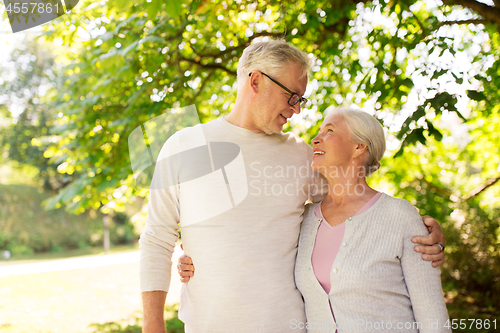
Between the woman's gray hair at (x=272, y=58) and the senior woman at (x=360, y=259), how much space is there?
459mm

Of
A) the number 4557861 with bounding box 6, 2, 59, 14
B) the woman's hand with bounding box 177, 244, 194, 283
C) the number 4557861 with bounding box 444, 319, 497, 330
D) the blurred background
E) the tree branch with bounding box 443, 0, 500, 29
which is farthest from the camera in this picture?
the number 4557861 with bounding box 444, 319, 497, 330

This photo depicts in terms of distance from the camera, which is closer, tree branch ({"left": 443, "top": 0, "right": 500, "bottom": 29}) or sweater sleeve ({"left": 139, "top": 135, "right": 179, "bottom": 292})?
sweater sleeve ({"left": 139, "top": 135, "right": 179, "bottom": 292})

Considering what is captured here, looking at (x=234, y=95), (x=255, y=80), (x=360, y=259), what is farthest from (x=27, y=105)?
(x=360, y=259)

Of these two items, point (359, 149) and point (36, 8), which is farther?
point (36, 8)

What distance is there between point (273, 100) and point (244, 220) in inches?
27.1

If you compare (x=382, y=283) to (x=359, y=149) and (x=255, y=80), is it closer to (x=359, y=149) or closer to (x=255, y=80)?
(x=359, y=149)

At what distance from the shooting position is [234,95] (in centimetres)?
565

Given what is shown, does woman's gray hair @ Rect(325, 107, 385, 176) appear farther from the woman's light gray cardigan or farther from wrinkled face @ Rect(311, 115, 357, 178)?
the woman's light gray cardigan

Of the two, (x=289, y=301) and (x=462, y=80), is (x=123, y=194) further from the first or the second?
(x=462, y=80)

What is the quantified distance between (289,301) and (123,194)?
3500mm

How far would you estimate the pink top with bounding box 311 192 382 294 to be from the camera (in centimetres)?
191

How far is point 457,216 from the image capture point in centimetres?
668

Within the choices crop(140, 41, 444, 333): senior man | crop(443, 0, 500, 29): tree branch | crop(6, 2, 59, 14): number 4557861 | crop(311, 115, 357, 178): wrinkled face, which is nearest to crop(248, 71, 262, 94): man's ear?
crop(140, 41, 444, 333): senior man

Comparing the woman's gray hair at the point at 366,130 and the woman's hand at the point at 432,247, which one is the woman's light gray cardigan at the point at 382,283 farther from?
the woman's gray hair at the point at 366,130
